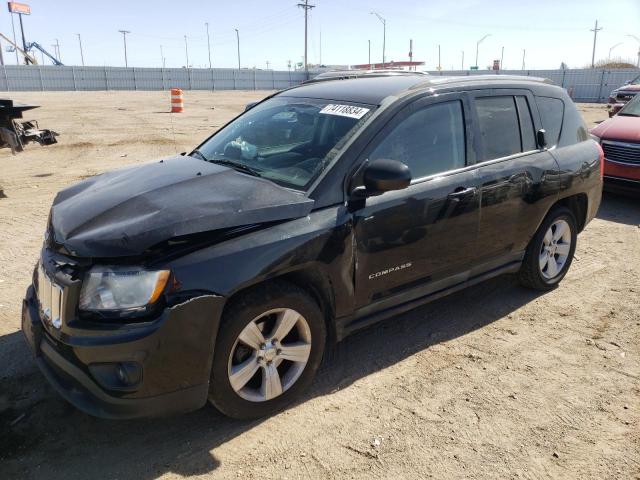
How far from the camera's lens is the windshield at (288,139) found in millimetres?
3246

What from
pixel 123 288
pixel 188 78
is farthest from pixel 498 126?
pixel 188 78

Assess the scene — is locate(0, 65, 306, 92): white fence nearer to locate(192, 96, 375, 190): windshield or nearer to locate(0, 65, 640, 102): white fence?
locate(0, 65, 640, 102): white fence

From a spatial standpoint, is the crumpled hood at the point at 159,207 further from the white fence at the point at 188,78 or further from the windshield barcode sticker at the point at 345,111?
the white fence at the point at 188,78

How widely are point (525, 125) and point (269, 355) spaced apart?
291cm

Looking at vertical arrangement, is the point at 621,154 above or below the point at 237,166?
below

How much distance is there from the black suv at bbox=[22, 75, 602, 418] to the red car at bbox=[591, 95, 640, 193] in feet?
13.6

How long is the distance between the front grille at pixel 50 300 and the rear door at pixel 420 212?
1628mm

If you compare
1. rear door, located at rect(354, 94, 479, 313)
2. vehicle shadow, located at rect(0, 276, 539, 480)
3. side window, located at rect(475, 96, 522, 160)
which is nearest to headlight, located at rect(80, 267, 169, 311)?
vehicle shadow, located at rect(0, 276, 539, 480)

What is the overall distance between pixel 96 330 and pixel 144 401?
410 millimetres

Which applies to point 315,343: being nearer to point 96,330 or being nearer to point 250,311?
point 250,311

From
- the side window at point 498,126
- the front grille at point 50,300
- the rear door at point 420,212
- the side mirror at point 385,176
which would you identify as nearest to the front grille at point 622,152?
the side window at point 498,126

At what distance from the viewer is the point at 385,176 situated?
2941mm

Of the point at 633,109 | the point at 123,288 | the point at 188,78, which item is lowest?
the point at 123,288

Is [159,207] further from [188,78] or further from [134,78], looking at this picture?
[188,78]
